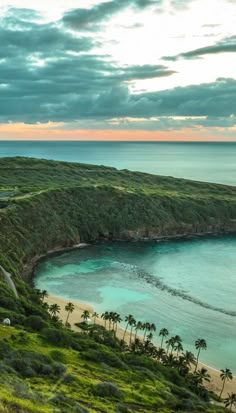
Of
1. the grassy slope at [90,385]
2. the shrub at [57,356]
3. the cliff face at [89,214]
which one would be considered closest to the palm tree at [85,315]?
the grassy slope at [90,385]

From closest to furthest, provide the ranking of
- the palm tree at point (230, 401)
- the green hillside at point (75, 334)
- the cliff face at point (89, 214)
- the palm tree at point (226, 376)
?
the green hillside at point (75, 334) → the palm tree at point (230, 401) → the palm tree at point (226, 376) → the cliff face at point (89, 214)

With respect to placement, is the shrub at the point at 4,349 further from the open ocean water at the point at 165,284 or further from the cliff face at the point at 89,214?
the cliff face at the point at 89,214

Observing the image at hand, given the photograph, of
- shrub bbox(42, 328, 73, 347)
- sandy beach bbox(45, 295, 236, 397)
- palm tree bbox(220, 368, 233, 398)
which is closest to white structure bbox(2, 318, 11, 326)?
shrub bbox(42, 328, 73, 347)

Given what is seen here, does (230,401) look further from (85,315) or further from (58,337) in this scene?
(85,315)

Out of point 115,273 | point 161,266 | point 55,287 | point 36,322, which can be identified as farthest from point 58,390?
point 161,266

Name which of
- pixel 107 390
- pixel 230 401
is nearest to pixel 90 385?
pixel 107 390

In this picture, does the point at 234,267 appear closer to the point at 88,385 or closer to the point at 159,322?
the point at 159,322
